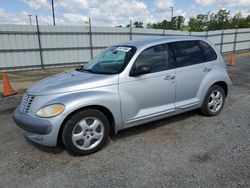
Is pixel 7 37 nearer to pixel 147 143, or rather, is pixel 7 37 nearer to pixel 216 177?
pixel 147 143

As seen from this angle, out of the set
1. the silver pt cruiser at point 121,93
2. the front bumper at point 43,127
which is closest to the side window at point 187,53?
the silver pt cruiser at point 121,93

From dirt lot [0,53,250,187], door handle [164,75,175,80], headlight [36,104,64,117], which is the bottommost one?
dirt lot [0,53,250,187]

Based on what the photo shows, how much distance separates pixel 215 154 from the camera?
3203mm

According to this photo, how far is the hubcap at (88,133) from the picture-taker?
126 inches

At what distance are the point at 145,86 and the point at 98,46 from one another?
11475 mm

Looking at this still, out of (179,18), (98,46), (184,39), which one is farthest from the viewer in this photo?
(179,18)

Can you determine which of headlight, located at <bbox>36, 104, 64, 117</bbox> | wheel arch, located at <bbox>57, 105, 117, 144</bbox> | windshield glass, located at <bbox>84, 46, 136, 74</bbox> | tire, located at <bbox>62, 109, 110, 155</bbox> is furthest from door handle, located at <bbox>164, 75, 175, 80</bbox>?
headlight, located at <bbox>36, 104, 64, 117</bbox>

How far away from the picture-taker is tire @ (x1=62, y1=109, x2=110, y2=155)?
3.12 m

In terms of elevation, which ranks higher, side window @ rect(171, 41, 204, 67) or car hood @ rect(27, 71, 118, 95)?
side window @ rect(171, 41, 204, 67)

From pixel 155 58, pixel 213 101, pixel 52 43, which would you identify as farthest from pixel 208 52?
pixel 52 43

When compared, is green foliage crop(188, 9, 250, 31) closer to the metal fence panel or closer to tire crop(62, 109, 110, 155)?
the metal fence panel

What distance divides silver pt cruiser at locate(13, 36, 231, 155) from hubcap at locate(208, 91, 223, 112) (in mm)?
22

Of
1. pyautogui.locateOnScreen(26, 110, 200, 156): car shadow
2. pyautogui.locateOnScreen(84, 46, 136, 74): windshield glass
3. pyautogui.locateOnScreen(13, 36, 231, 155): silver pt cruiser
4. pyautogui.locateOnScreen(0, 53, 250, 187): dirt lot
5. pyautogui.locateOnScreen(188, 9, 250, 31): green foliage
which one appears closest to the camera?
pyautogui.locateOnScreen(0, 53, 250, 187): dirt lot

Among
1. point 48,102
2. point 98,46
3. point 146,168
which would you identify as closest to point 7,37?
point 98,46
